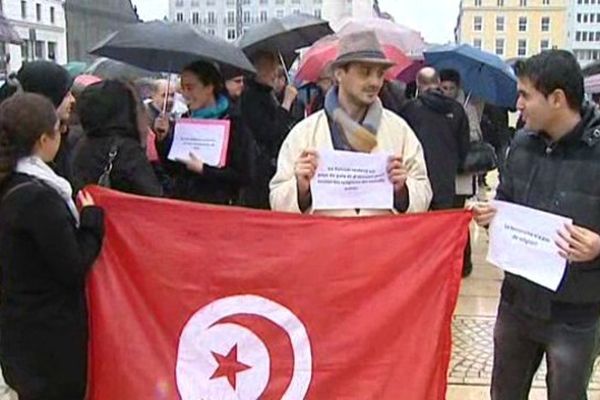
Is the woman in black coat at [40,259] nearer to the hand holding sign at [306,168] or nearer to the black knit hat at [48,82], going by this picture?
the hand holding sign at [306,168]

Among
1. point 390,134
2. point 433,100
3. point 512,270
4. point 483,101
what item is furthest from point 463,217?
point 483,101

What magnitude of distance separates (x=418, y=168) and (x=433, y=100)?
2.96 meters

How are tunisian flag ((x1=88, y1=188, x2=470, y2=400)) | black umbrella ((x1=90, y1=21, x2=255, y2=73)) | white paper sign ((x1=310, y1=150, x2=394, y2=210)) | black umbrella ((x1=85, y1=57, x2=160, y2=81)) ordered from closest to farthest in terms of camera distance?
tunisian flag ((x1=88, y1=188, x2=470, y2=400)) → white paper sign ((x1=310, y1=150, x2=394, y2=210)) → black umbrella ((x1=90, y1=21, x2=255, y2=73)) → black umbrella ((x1=85, y1=57, x2=160, y2=81))

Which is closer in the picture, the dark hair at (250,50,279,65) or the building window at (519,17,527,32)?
the dark hair at (250,50,279,65)

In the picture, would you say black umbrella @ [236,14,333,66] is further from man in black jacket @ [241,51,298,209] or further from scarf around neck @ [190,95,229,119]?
scarf around neck @ [190,95,229,119]

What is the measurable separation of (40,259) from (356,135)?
3.97 feet

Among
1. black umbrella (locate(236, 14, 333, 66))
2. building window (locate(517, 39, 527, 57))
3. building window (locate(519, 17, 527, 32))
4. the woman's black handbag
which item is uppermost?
building window (locate(519, 17, 527, 32))

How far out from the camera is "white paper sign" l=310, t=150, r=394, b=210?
3.02 meters

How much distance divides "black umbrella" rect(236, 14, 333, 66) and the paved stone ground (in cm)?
233

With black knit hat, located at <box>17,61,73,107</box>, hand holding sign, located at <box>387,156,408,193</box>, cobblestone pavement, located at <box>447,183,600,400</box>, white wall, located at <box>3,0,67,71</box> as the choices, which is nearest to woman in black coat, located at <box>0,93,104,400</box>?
black knit hat, located at <box>17,61,73,107</box>

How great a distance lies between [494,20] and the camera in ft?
366

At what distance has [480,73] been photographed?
7.05 m

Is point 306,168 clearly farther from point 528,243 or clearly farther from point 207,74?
point 207,74

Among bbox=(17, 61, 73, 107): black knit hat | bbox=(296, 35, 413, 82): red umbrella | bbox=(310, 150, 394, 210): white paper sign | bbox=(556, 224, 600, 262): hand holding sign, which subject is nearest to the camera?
bbox=(556, 224, 600, 262): hand holding sign
